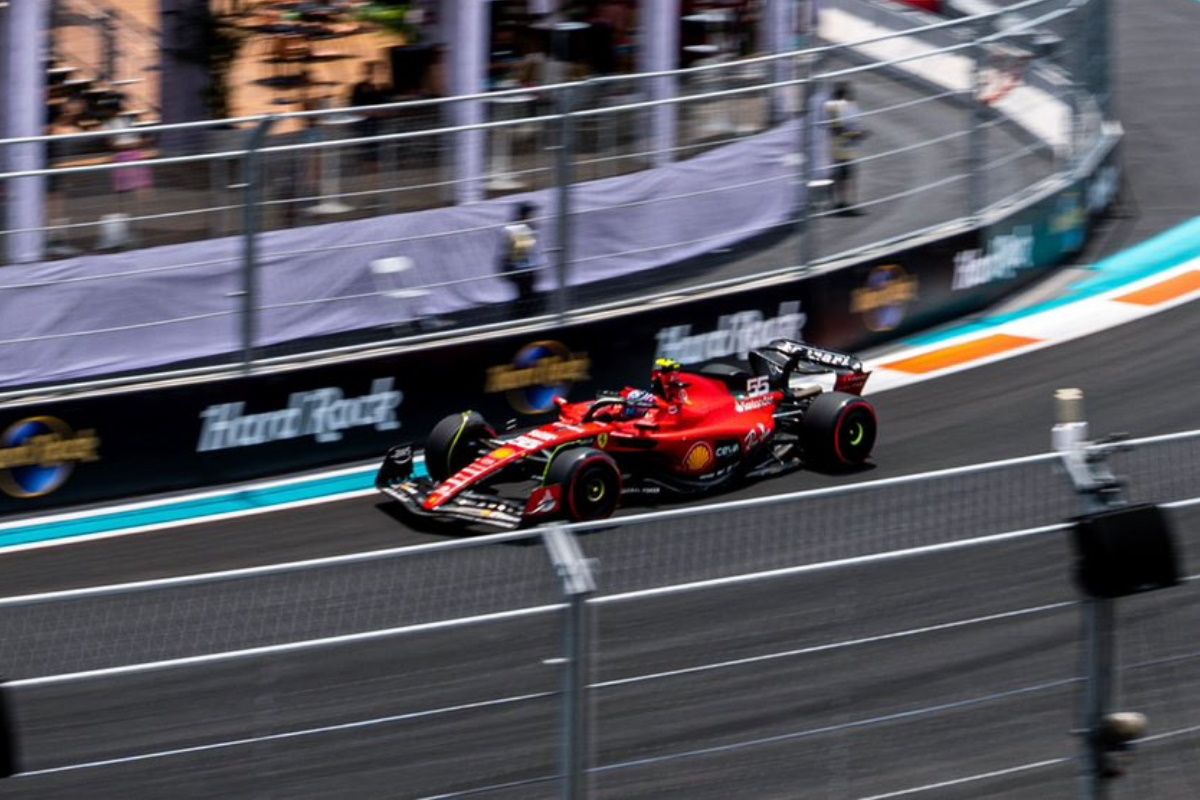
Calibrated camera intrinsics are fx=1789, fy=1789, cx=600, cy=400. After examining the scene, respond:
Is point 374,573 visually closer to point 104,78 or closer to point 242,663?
point 242,663

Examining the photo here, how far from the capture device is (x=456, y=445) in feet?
33.7

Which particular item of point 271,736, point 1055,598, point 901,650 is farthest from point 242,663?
point 1055,598

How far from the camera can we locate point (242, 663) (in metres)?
4.16

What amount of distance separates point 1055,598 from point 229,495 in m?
6.76

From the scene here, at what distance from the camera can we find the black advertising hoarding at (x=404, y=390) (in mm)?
10391

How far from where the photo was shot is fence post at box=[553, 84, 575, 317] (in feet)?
37.9

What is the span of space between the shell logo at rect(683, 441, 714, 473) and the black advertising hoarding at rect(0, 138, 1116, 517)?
1.68m

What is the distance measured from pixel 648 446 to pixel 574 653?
228 inches

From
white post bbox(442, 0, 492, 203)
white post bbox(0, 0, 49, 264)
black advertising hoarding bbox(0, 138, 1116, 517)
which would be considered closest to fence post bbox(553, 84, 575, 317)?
black advertising hoarding bbox(0, 138, 1116, 517)

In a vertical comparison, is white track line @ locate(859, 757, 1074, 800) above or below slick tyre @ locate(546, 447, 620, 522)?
above

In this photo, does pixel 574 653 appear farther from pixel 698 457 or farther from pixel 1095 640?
pixel 698 457

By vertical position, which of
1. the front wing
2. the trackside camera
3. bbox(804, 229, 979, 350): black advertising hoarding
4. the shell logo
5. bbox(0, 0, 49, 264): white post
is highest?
bbox(0, 0, 49, 264): white post

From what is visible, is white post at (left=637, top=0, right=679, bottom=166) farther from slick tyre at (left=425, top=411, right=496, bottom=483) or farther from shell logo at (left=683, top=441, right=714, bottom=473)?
slick tyre at (left=425, top=411, right=496, bottom=483)

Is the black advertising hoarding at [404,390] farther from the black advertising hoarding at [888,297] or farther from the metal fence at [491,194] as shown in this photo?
the metal fence at [491,194]
